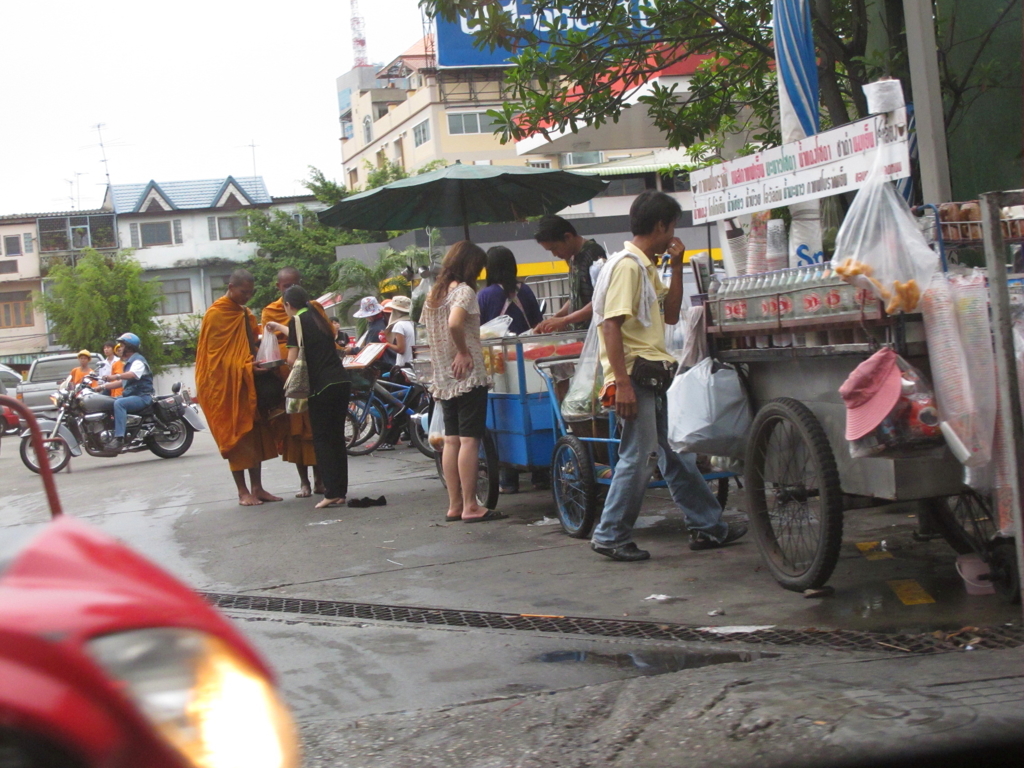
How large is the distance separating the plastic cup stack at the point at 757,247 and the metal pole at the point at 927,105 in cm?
77

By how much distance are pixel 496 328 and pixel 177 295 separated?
5784 centimetres

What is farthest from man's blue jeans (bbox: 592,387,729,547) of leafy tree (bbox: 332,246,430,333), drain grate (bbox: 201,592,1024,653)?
leafy tree (bbox: 332,246,430,333)

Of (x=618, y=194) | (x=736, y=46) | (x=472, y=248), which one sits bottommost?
(x=472, y=248)

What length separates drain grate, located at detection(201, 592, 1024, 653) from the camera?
3979 mm

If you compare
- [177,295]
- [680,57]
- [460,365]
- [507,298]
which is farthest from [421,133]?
[460,365]

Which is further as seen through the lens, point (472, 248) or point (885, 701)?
point (472, 248)

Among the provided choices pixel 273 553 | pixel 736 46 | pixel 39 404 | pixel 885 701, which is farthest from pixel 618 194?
pixel 885 701

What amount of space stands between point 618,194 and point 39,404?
28234 millimetres

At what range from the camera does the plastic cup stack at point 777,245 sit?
195 inches

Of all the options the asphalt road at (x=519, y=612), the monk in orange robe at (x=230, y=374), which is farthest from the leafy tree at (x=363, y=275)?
the asphalt road at (x=519, y=612)

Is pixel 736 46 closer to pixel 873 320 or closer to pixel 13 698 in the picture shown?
pixel 873 320

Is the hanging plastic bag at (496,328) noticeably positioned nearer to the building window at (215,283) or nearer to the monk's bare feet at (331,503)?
the monk's bare feet at (331,503)

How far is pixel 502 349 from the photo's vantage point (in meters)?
7.46

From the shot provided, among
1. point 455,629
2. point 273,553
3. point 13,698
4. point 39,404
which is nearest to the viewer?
point 13,698
